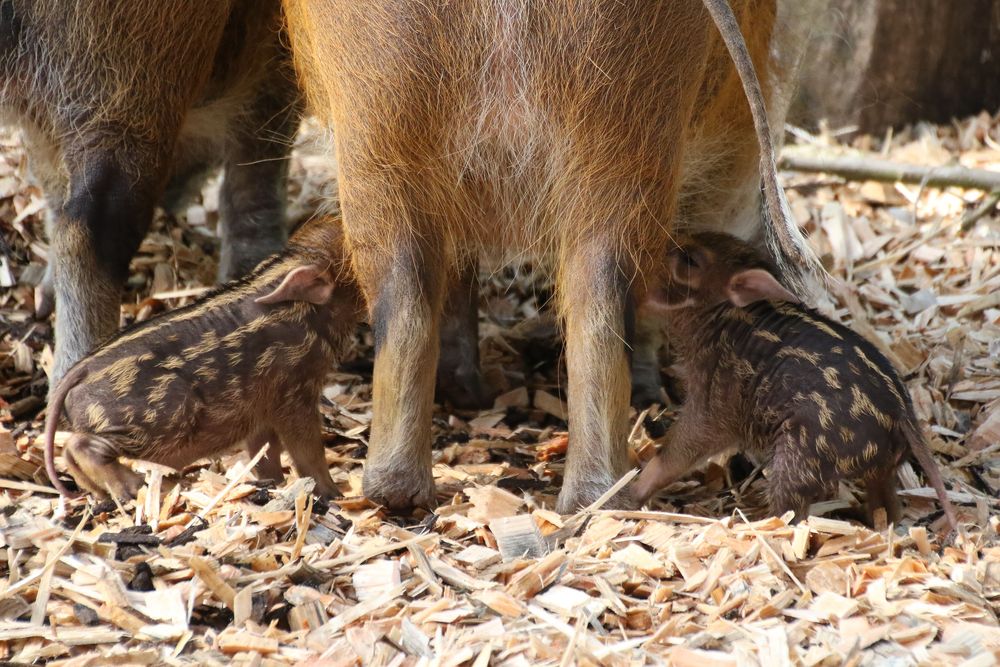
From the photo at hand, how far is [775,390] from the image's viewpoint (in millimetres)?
3125

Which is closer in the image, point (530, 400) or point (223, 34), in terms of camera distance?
point (223, 34)

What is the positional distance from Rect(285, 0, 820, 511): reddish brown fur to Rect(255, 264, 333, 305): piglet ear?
288 millimetres

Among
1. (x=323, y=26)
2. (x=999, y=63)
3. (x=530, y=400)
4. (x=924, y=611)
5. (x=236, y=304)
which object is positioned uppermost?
(x=999, y=63)

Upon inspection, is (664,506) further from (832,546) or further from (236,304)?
(236,304)

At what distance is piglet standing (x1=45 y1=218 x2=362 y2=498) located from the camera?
306 cm

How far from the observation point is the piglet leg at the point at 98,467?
305 centimetres

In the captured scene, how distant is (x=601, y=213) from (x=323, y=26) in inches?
31.8

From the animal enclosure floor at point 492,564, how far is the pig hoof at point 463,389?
60 mm

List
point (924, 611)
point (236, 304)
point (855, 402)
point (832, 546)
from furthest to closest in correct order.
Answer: point (236, 304)
point (855, 402)
point (832, 546)
point (924, 611)

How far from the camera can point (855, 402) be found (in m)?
2.95

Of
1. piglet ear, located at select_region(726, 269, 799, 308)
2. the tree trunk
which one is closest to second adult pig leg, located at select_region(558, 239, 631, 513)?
piglet ear, located at select_region(726, 269, 799, 308)

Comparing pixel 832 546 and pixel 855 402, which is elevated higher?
pixel 855 402

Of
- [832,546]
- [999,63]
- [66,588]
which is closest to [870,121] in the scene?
[999,63]

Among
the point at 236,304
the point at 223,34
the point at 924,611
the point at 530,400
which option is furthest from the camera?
the point at 530,400
